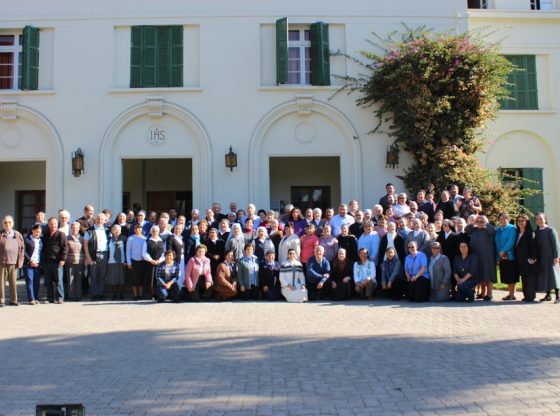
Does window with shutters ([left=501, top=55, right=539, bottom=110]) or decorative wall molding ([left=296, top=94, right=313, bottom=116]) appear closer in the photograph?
decorative wall molding ([left=296, top=94, right=313, bottom=116])

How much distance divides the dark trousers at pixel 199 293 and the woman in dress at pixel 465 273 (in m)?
5.17

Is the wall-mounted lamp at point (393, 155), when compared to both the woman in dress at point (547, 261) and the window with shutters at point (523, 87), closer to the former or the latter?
the window with shutters at point (523, 87)

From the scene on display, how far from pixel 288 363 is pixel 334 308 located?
430 cm

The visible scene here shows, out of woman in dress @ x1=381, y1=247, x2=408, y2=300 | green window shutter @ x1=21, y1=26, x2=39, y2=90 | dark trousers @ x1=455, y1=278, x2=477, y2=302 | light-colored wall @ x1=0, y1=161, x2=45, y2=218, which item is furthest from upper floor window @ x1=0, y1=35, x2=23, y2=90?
dark trousers @ x1=455, y1=278, x2=477, y2=302

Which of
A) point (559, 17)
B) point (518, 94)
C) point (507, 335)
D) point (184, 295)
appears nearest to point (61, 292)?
point (184, 295)

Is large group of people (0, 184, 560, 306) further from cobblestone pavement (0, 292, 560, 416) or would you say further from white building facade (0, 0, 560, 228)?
white building facade (0, 0, 560, 228)

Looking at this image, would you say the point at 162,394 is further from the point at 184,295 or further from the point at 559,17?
the point at 559,17

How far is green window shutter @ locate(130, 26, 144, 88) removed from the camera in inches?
637

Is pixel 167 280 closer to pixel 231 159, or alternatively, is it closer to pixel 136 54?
pixel 231 159

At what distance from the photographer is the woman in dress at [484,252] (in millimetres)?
11422

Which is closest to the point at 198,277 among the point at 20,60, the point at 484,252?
the point at 484,252

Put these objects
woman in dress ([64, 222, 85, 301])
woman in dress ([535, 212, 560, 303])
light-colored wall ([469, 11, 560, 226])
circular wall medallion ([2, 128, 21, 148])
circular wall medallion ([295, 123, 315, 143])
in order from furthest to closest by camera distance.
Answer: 1. light-colored wall ([469, 11, 560, 226])
2. circular wall medallion ([295, 123, 315, 143])
3. circular wall medallion ([2, 128, 21, 148])
4. woman in dress ([64, 222, 85, 301])
5. woman in dress ([535, 212, 560, 303])

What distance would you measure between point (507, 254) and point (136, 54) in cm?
1147

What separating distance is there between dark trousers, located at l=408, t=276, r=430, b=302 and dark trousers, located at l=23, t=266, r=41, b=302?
26.1 ft
